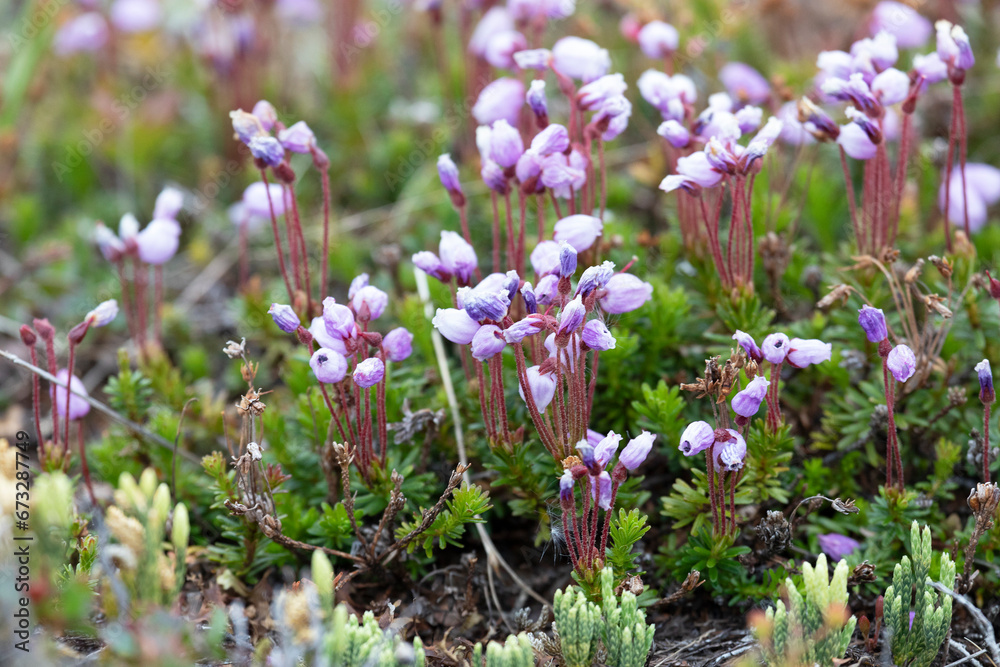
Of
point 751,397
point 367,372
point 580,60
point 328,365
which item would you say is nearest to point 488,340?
point 367,372

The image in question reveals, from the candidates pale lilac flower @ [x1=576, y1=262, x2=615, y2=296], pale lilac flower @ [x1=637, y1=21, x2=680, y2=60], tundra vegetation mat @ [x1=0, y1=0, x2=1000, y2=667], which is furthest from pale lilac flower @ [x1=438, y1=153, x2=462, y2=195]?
pale lilac flower @ [x1=637, y1=21, x2=680, y2=60]

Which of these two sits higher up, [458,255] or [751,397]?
[458,255]

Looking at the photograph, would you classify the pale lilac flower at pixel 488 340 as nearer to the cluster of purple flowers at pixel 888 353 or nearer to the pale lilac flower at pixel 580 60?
the cluster of purple flowers at pixel 888 353

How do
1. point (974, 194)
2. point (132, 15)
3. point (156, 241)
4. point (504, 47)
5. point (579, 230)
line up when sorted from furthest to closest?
point (132, 15) → point (974, 194) → point (504, 47) → point (156, 241) → point (579, 230)

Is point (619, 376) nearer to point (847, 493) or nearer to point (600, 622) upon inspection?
point (847, 493)

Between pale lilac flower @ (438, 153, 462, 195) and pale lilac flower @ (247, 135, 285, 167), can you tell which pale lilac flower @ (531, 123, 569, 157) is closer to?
pale lilac flower @ (438, 153, 462, 195)

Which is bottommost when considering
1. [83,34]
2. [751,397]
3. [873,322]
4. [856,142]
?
[751,397]

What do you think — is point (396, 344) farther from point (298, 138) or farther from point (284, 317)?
point (298, 138)

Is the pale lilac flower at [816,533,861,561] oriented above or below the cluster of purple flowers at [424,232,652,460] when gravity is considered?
below
